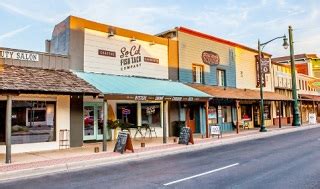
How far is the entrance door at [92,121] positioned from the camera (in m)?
16.6

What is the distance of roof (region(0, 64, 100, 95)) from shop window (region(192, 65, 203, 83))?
10401mm

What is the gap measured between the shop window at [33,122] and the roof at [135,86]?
2350mm

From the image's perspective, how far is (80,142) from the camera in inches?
610

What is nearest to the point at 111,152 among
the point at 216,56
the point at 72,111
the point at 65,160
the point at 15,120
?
the point at 65,160

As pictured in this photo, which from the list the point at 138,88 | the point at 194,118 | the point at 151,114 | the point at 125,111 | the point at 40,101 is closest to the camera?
the point at 40,101

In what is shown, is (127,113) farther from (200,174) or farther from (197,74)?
(200,174)

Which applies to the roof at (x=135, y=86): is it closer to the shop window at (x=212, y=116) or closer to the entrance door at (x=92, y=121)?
the entrance door at (x=92, y=121)

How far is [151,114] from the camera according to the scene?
66.1 ft

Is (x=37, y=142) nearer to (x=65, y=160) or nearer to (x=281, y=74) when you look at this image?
(x=65, y=160)

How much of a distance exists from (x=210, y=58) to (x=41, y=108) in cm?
1391

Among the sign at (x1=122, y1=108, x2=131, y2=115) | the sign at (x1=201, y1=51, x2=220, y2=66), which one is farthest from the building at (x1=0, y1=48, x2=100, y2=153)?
the sign at (x1=201, y1=51, x2=220, y2=66)

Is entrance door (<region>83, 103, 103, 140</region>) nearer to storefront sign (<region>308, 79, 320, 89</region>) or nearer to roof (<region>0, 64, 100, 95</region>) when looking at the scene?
roof (<region>0, 64, 100, 95</region>)

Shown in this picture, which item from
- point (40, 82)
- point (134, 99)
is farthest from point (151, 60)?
point (40, 82)

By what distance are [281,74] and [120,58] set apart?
→ 23438 mm
